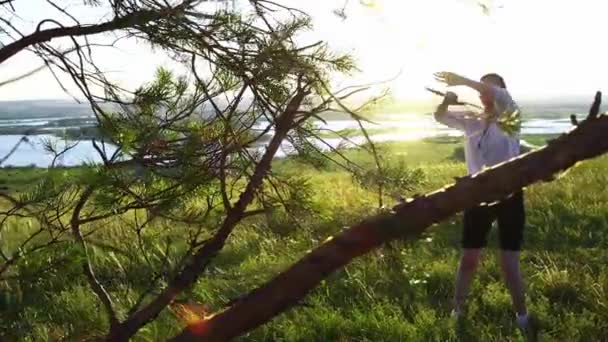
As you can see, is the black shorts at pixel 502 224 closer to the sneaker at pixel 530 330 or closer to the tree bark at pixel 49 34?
the sneaker at pixel 530 330

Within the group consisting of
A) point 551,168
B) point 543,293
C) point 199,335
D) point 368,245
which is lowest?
point 543,293

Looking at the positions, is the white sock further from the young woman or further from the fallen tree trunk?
the fallen tree trunk

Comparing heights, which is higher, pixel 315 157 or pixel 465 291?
pixel 315 157

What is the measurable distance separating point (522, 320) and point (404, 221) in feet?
11.9

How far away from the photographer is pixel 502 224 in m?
4.59

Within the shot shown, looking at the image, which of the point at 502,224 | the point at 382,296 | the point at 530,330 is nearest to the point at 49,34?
→ the point at 502,224

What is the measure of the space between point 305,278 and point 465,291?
3.70 m

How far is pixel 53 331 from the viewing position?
4625 mm

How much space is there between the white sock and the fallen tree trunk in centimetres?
350

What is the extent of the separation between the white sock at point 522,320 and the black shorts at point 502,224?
0.39m

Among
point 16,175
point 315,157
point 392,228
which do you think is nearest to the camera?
point 392,228

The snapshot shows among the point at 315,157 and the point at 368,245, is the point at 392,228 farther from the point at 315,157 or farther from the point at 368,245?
the point at 315,157

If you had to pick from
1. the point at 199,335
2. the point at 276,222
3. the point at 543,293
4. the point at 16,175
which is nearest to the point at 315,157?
the point at 276,222

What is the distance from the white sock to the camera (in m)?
4.49
